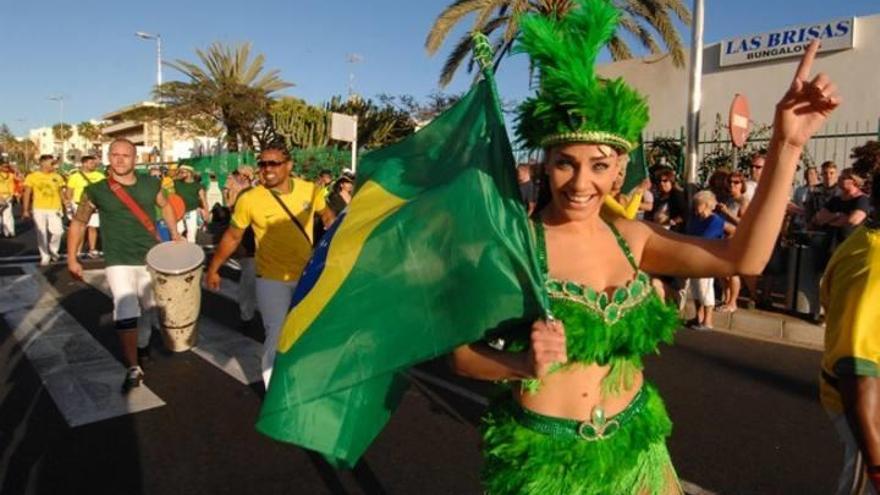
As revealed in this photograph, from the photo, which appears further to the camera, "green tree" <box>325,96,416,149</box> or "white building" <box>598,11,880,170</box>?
"green tree" <box>325,96,416,149</box>

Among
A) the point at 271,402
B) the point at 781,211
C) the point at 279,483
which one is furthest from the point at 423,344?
the point at 279,483

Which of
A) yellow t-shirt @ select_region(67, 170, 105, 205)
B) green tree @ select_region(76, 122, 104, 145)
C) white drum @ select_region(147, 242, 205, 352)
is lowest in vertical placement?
white drum @ select_region(147, 242, 205, 352)

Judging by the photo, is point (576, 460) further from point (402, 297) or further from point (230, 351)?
point (230, 351)

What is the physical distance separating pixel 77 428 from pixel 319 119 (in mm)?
32110

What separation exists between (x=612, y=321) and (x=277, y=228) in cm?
345

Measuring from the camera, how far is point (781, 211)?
1846 mm

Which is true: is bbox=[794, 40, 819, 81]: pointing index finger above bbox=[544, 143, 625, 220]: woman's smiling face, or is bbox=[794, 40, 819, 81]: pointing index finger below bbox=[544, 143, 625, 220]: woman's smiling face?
above

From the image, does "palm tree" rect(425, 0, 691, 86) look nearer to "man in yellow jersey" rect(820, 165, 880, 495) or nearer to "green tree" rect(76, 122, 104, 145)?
"man in yellow jersey" rect(820, 165, 880, 495)

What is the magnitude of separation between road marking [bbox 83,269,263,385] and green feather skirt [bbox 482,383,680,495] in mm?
3956

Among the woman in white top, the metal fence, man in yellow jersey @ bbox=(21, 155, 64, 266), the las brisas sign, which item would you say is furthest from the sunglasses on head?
the las brisas sign

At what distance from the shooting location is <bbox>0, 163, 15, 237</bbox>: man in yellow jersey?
15.9 metres

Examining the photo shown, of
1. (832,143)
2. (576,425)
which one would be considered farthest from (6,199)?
(832,143)

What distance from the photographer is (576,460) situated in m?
1.97

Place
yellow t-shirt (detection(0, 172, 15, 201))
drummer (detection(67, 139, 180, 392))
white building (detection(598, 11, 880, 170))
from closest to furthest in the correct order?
1. drummer (detection(67, 139, 180, 392))
2. white building (detection(598, 11, 880, 170))
3. yellow t-shirt (detection(0, 172, 15, 201))
